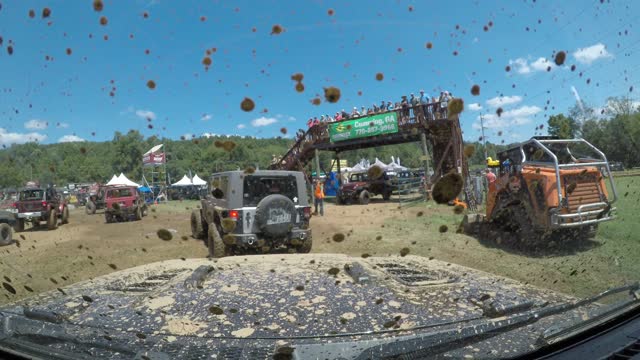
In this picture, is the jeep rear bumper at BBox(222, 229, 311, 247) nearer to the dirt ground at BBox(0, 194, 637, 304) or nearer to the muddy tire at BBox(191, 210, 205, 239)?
the dirt ground at BBox(0, 194, 637, 304)

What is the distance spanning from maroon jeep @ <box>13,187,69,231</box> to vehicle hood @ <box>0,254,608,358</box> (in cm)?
1551

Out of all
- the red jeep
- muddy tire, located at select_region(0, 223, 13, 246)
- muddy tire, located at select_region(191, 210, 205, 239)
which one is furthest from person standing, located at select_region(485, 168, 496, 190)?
the red jeep

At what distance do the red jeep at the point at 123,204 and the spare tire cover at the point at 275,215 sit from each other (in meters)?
12.1

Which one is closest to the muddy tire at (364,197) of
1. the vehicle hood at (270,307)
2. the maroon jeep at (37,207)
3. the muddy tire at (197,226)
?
the muddy tire at (197,226)

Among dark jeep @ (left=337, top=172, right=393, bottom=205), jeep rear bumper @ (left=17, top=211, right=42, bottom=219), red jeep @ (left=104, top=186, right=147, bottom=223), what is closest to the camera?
jeep rear bumper @ (left=17, top=211, right=42, bottom=219)

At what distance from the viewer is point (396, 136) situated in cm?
1883

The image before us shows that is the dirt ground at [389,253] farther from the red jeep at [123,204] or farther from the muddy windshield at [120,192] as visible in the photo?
the muddy windshield at [120,192]

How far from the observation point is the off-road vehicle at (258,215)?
682cm

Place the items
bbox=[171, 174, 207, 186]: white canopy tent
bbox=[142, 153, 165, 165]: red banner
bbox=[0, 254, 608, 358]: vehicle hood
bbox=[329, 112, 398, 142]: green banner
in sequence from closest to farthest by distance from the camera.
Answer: bbox=[0, 254, 608, 358]: vehicle hood, bbox=[142, 153, 165, 165]: red banner, bbox=[171, 174, 207, 186]: white canopy tent, bbox=[329, 112, 398, 142]: green banner

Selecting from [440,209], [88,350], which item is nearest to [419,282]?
[88,350]

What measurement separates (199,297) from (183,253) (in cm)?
669

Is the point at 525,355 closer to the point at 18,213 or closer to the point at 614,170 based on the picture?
the point at 614,170

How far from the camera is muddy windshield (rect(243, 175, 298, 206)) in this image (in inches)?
299

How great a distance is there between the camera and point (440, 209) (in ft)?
39.6
